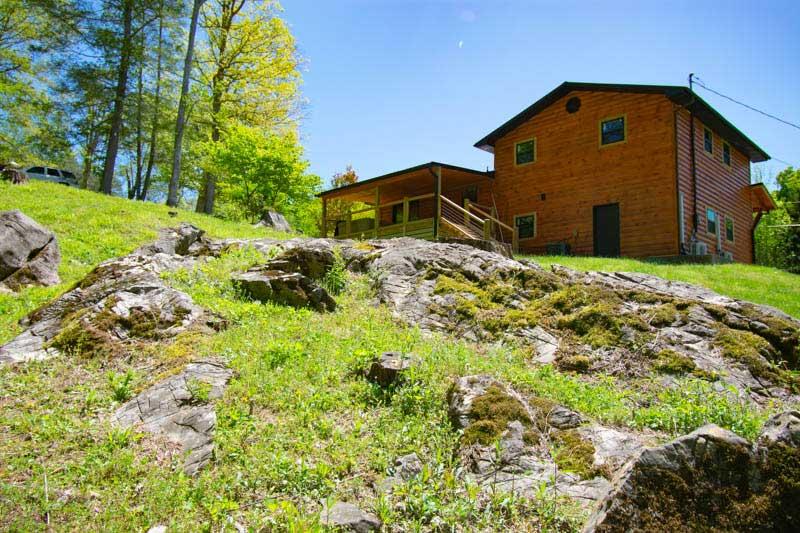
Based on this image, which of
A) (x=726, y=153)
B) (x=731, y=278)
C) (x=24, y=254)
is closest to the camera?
(x=24, y=254)

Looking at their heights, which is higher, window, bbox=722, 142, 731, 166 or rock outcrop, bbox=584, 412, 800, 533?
window, bbox=722, 142, 731, 166

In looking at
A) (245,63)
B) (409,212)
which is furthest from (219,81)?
(409,212)

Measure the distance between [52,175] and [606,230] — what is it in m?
29.9

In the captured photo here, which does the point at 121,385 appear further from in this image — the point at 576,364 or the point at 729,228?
the point at 729,228

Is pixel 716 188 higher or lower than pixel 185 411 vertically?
higher

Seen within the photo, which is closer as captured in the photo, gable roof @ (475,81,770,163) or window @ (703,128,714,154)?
gable roof @ (475,81,770,163)

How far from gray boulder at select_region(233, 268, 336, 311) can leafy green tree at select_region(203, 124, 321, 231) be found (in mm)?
16175

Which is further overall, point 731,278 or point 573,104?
point 573,104

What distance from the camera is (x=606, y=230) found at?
19.3 m


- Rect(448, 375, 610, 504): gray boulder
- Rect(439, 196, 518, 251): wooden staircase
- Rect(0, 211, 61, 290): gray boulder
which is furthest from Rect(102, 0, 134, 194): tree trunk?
Rect(448, 375, 610, 504): gray boulder

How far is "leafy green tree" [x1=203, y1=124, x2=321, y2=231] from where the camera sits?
23938mm

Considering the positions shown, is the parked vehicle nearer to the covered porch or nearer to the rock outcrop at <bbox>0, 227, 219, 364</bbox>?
the covered porch

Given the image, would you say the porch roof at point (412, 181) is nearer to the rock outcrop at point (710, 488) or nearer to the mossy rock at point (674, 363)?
the mossy rock at point (674, 363)

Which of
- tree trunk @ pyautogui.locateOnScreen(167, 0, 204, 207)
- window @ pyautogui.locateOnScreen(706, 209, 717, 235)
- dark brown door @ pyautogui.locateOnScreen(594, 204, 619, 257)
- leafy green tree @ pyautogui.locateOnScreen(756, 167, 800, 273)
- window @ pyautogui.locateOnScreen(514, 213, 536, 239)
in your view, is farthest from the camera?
leafy green tree @ pyautogui.locateOnScreen(756, 167, 800, 273)
